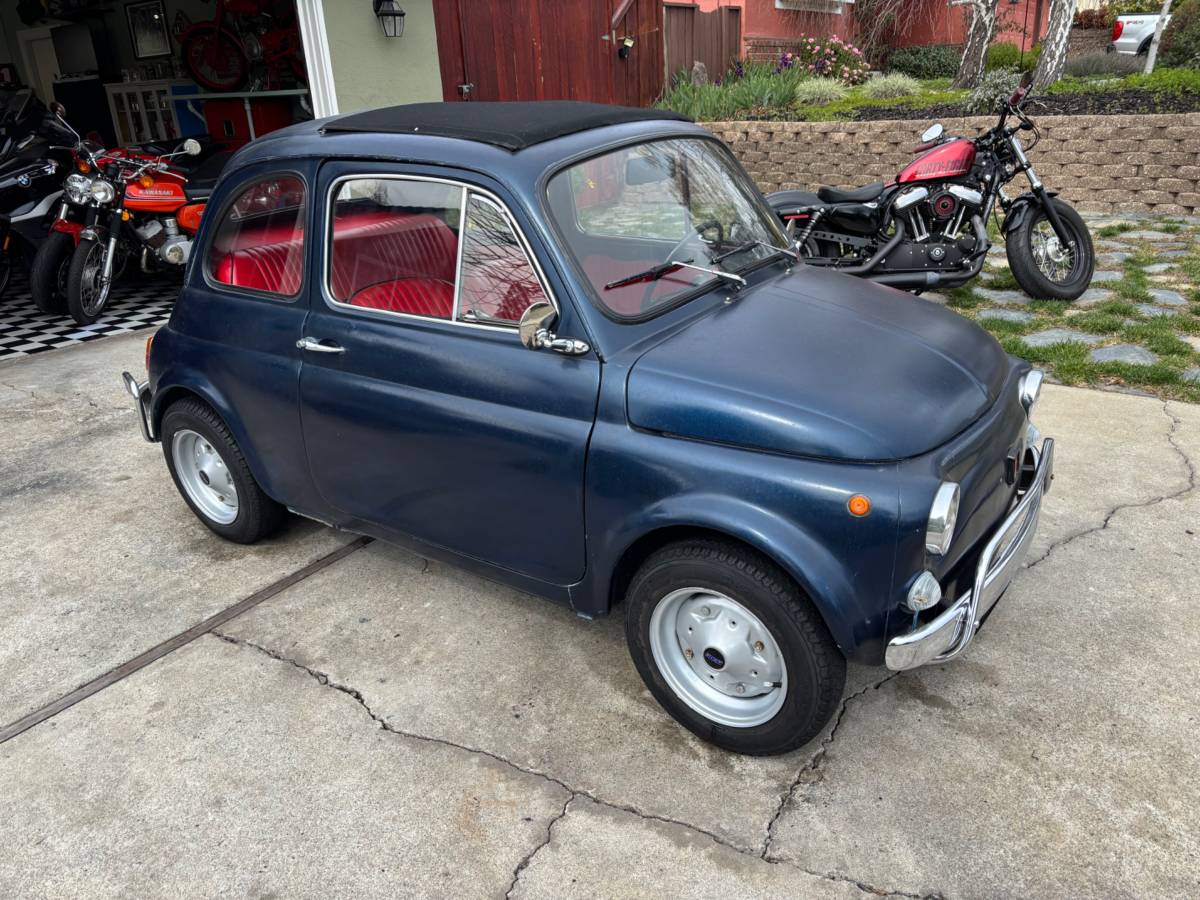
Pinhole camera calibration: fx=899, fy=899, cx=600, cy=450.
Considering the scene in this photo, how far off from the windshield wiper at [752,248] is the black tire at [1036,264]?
377cm

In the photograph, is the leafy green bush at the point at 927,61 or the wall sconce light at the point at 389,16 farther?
the leafy green bush at the point at 927,61

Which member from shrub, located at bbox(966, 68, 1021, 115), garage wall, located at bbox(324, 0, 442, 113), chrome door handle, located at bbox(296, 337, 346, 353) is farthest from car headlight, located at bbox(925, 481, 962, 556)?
shrub, located at bbox(966, 68, 1021, 115)

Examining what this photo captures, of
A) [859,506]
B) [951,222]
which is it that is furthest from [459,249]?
[951,222]

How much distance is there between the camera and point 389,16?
858 centimetres

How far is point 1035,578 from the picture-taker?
3.43 m

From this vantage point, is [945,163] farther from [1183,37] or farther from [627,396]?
[1183,37]

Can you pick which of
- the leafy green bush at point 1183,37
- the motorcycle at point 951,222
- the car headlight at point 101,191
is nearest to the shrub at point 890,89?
the leafy green bush at point 1183,37

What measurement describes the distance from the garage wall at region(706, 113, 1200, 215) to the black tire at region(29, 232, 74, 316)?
765 cm

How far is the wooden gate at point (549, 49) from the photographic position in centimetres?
958

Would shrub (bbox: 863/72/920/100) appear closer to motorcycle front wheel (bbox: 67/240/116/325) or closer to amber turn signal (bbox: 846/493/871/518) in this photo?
motorcycle front wheel (bbox: 67/240/116/325)

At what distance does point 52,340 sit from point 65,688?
523 centimetres

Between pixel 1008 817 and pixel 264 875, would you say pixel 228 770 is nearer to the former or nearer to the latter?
pixel 264 875

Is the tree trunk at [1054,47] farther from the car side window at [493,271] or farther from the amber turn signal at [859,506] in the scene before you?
the amber turn signal at [859,506]

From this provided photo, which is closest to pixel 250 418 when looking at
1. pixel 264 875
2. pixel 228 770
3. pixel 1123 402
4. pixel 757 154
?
pixel 228 770
